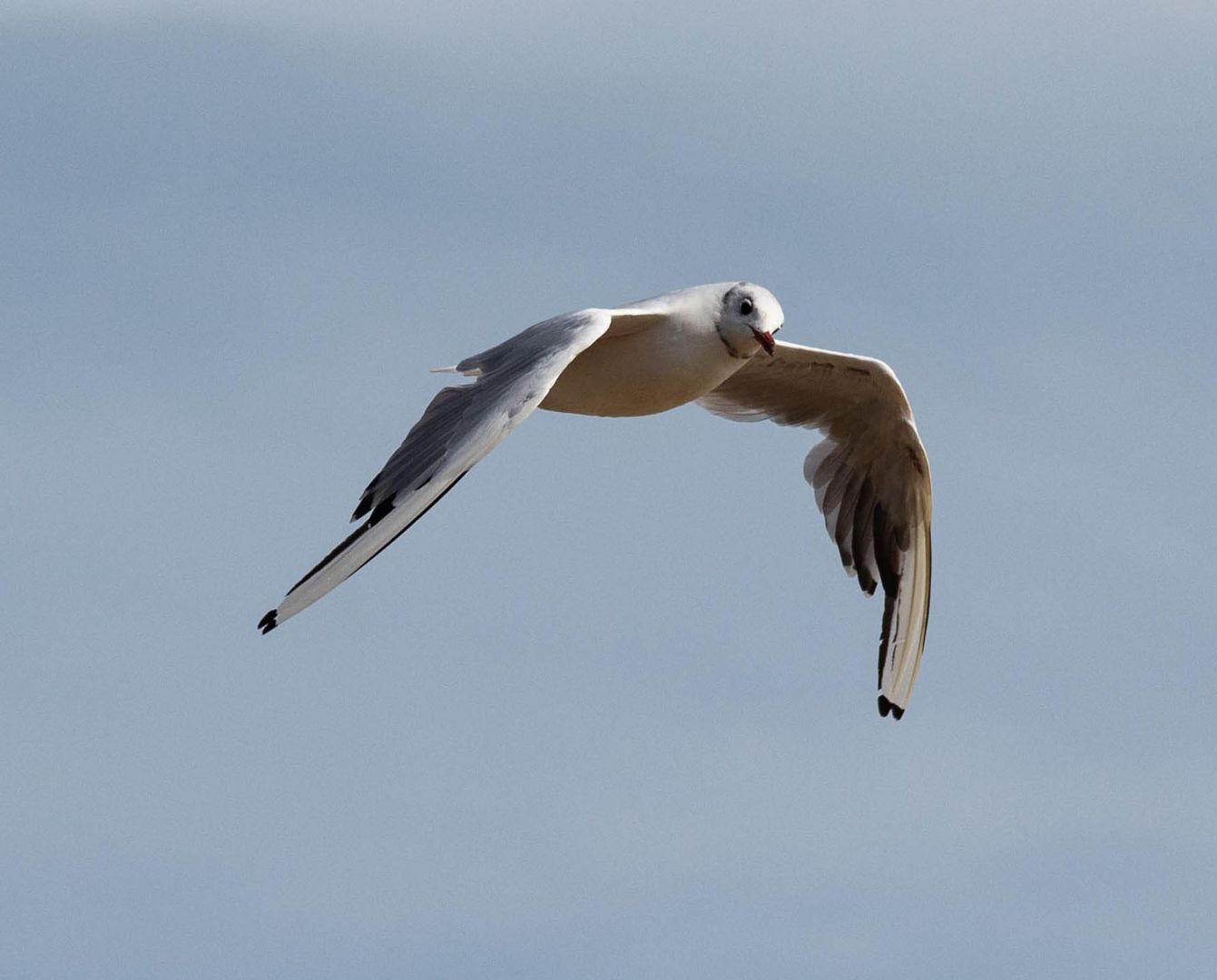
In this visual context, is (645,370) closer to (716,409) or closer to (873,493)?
(716,409)

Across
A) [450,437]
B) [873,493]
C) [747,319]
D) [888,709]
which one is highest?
[747,319]

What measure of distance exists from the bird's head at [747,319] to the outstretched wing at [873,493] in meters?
2.01

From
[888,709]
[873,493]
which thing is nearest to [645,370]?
[873,493]

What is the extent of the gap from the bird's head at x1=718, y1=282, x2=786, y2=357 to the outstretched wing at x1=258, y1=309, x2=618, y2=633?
0.86 metres

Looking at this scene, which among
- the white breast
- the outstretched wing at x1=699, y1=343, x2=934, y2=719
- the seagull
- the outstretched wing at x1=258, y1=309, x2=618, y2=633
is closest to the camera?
the outstretched wing at x1=258, y1=309, x2=618, y2=633

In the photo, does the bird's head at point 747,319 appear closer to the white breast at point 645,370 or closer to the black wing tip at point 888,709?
the white breast at point 645,370

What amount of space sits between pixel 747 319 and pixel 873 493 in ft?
9.47

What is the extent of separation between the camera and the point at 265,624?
10.0 metres

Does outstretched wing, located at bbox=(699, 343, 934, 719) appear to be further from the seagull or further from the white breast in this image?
the white breast

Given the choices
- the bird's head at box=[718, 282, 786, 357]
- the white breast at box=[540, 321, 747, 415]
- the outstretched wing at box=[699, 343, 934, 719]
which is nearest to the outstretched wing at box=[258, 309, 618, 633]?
the white breast at box=[540, 321, 747, 415]

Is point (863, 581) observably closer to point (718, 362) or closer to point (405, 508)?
point (718, 362)

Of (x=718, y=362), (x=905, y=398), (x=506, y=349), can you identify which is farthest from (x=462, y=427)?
(x=905, y=398)

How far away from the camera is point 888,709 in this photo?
50.4ft

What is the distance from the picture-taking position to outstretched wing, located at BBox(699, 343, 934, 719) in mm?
15164
